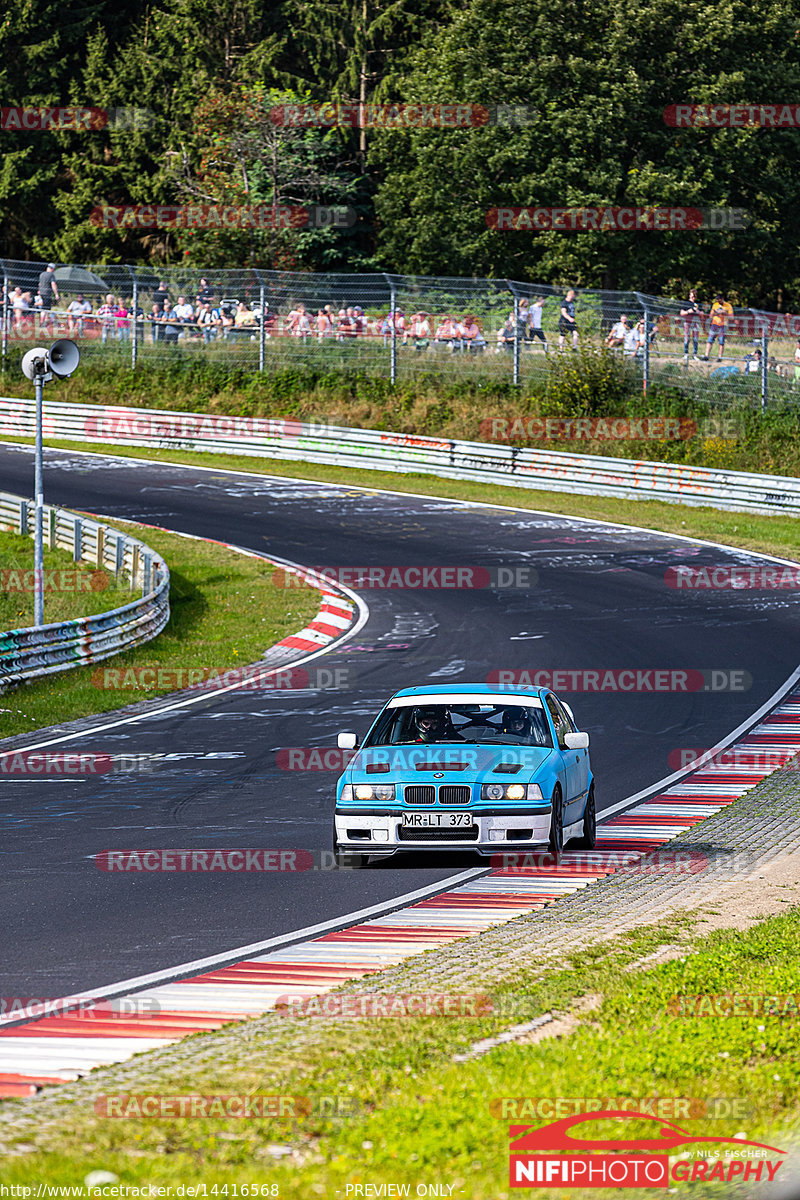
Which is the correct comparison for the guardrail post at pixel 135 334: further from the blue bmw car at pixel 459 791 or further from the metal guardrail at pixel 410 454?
the blue bmw car at pixel 459 791

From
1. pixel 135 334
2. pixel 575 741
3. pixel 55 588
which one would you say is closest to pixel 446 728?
pixel 575 741

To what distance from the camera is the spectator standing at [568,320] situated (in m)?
40.1

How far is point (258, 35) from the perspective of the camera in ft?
215

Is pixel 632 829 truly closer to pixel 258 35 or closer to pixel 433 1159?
pixel 433 1159

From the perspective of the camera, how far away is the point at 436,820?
1115 centimetres

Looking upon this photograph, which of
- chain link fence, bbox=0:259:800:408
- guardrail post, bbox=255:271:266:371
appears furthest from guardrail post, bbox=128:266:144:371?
guardrail post, bbox=255:271:266:371

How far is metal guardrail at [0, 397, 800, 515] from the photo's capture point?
36375 mm

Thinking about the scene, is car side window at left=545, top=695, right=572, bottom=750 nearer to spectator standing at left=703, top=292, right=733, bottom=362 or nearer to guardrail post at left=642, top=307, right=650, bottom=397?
spectator standing at left=703, top=292, right=733, bottom=362

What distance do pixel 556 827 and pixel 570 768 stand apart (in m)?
0.65

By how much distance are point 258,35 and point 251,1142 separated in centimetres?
6554

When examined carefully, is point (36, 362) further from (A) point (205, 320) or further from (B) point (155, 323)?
(B) point (155, 323)

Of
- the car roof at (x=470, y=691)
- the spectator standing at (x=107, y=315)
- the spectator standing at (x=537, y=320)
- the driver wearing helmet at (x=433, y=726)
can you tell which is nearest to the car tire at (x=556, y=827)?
the driver wearing helmet at (x=433, y=726)

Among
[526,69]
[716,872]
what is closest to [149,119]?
[526,69]

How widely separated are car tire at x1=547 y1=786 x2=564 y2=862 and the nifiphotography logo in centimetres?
574
